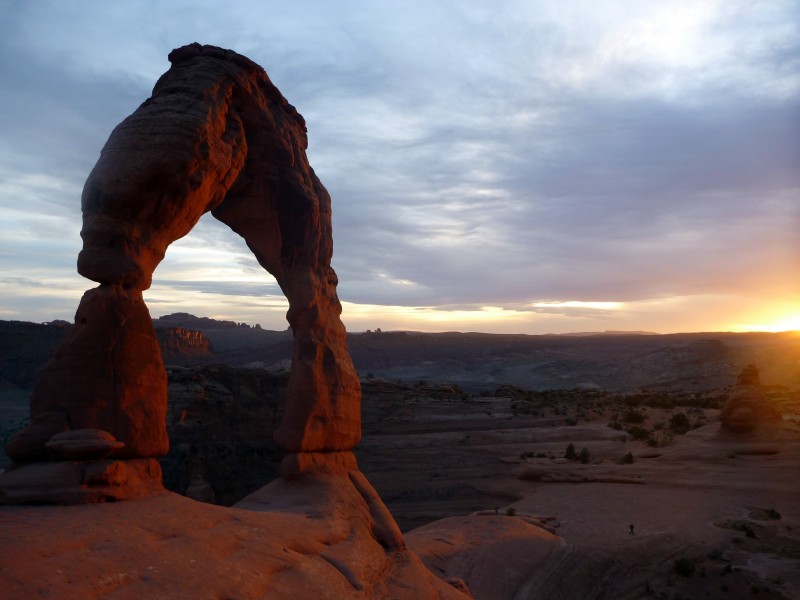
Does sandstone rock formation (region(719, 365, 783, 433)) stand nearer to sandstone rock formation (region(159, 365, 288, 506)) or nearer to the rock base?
sandstone rock formation (region(159, 365, 288, 506))

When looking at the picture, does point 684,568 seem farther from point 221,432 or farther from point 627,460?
point 221,432

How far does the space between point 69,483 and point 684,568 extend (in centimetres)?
1059

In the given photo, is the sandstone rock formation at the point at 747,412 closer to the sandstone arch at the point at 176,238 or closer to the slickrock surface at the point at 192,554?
the sandstone arch at the point at 176,238

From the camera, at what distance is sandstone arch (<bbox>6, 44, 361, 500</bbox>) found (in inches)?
233

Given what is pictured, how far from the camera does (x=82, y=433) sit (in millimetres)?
5562

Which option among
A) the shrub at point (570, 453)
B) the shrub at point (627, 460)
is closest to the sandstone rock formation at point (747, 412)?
the shrub at point (627, 460)

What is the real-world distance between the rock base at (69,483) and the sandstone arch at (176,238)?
130 mm

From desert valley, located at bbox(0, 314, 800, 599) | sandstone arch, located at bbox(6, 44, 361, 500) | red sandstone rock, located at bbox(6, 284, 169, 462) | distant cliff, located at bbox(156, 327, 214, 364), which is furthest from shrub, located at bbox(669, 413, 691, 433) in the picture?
distant cliff, located at bbox(156, 327, 214, 364)

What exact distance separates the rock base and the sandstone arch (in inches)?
5.1

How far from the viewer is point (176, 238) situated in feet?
22.9

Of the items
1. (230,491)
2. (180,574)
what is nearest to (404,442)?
(230,491)

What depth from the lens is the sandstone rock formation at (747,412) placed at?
2242 centimetres

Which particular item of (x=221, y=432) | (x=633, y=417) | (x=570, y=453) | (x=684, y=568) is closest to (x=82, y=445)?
(x=684, y=568)

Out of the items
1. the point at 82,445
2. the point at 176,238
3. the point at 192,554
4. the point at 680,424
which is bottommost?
the point at 680,424
